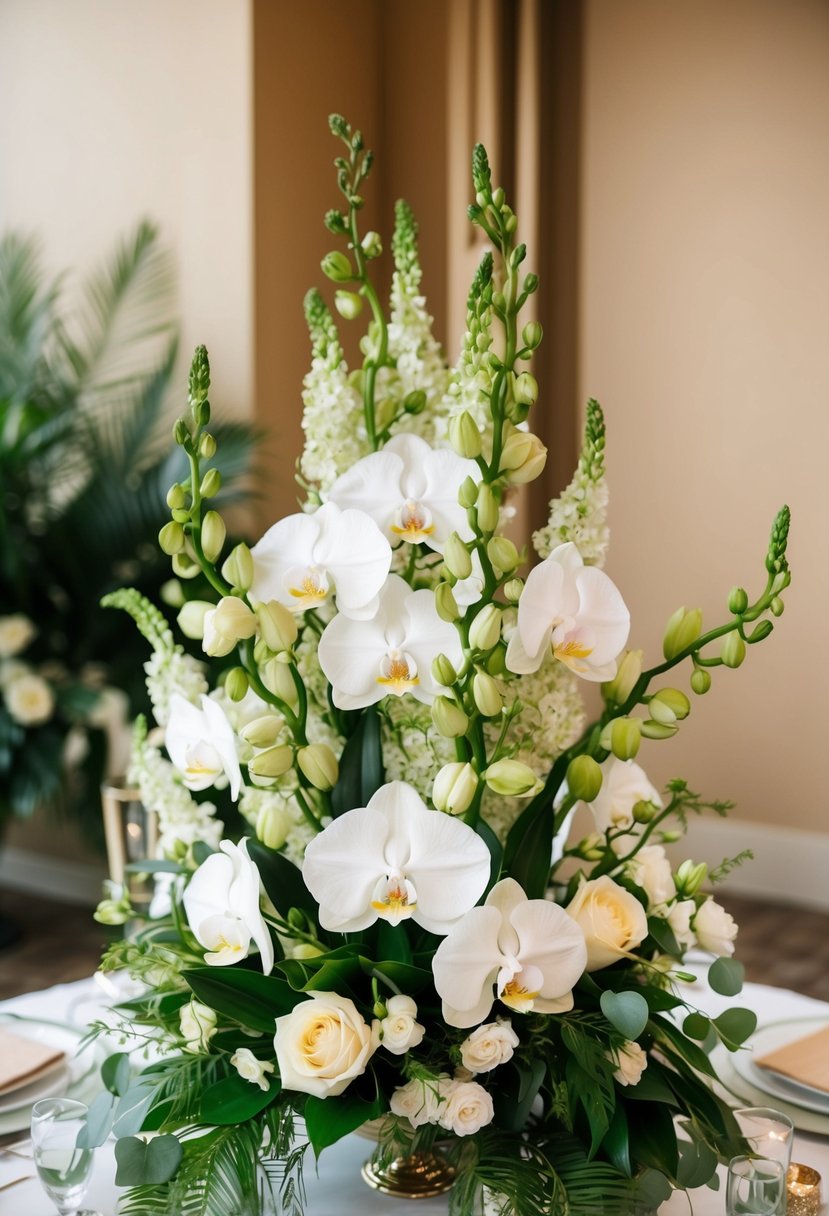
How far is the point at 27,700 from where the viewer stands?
10.7ft

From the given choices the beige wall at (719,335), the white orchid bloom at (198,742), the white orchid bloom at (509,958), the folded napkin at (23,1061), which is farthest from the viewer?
the beige wall at (719,335)

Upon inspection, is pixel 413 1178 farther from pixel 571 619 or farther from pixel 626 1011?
pixel 571 619

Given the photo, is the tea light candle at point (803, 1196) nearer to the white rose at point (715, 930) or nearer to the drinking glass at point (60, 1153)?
the white rose at point (715, 930)

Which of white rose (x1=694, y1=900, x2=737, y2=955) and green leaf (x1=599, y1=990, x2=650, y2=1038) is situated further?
white rose (x1=694, y1=900, x2=737, y2=955)

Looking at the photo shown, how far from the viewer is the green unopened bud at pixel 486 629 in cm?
77

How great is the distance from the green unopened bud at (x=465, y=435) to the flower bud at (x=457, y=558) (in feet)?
0.18

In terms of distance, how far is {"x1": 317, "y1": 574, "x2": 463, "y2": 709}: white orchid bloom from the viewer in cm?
82

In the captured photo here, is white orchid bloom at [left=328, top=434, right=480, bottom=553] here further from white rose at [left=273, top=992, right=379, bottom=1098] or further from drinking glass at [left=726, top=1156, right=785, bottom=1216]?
drinking glass at [left=726, top=1156, right=785, bottom=1216]

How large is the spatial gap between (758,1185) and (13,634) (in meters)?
2.78

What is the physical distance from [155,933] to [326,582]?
14.4 inches

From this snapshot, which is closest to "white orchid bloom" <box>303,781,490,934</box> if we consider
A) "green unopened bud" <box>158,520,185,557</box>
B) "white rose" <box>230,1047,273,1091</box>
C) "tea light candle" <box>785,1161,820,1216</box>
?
"white rose" <box>230,1047,273,1091</box>

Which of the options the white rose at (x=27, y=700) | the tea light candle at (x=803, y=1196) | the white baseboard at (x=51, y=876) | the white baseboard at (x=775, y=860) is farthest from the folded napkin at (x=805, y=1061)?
the white baseboard at (x=51, y=876)

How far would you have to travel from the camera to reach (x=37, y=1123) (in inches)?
33.2

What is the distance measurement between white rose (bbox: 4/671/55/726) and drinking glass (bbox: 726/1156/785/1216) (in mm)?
2718
